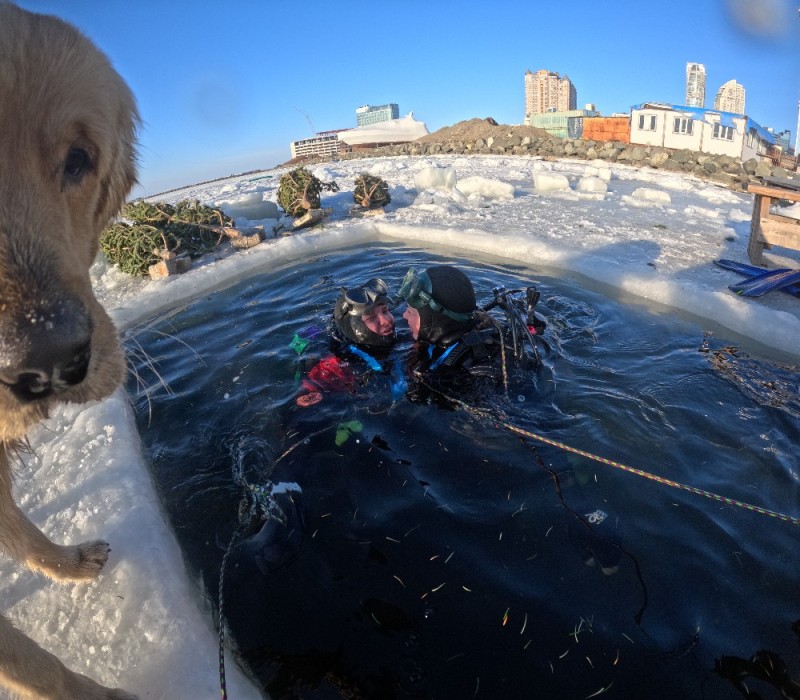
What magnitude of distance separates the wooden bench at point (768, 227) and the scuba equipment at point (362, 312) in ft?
20.0

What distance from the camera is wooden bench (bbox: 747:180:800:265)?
7172 mm

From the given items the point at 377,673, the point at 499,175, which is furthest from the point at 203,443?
the point at 499,175

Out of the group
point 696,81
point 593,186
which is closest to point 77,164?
point 593,186

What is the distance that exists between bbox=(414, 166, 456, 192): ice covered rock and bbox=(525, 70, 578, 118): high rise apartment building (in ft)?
263

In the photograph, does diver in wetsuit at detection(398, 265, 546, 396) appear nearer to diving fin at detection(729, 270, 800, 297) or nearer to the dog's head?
the dog's head

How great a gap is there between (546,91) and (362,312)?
9728cm

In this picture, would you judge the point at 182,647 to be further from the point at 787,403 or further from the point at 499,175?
the point at 499,175

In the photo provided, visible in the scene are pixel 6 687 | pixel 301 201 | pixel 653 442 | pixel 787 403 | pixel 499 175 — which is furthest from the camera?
pixel 499 175

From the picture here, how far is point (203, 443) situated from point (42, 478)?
1.13m

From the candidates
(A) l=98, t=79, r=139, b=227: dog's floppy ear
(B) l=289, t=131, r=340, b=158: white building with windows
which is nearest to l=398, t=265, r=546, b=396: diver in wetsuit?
(A) l=98, t=79, r=139, b=227: dog's floppy ear

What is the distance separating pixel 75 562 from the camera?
2.57 metres

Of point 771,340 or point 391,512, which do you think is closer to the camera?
point 391,512

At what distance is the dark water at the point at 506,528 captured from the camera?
7.28 ft

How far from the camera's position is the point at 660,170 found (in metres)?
19.3
